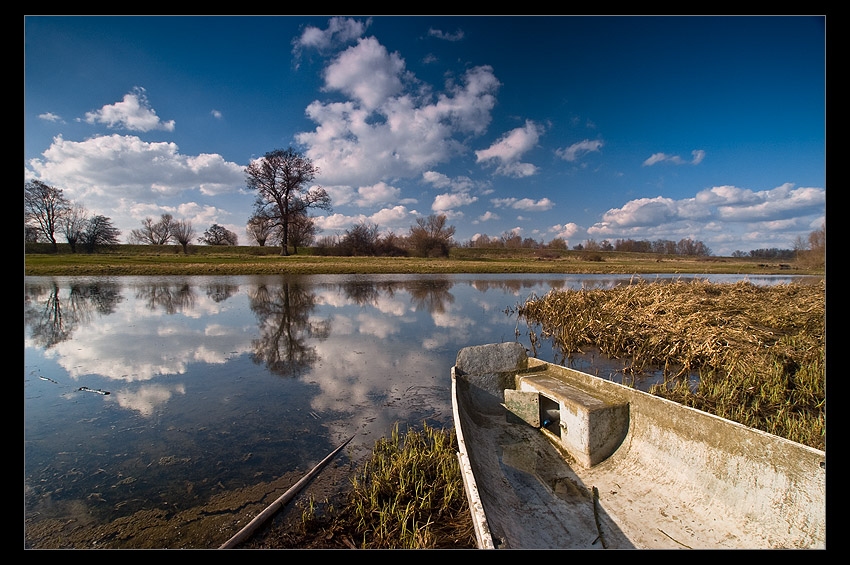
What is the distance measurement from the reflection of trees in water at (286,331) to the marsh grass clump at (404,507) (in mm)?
5110

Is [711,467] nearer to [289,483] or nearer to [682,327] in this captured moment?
[289,483]

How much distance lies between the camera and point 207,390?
23.6ft

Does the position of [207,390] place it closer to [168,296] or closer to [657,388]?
[657,388]

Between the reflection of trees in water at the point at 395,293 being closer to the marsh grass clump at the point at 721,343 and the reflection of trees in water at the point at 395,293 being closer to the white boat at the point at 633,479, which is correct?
the marsh grass clump at the point at 721,343

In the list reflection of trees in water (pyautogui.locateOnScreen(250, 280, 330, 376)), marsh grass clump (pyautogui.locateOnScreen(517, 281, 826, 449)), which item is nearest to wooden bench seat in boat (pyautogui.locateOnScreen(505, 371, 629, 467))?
marsh grass clump (pyautogui.locateOnScreen(517, 281, 826, 449))

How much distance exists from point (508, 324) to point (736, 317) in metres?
7.95

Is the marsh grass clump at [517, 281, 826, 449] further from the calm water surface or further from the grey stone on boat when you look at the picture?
the grey stone on boat

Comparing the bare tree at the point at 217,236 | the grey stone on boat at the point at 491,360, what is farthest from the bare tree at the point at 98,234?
the grey stone on boat at the point at 491,360

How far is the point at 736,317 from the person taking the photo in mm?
11312

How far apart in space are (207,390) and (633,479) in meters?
8.12

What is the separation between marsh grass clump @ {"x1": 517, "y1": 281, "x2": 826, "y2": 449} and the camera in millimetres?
5941
